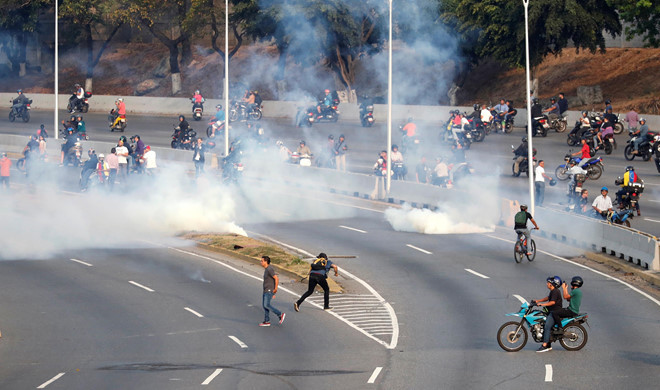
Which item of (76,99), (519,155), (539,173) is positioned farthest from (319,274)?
(76,99)

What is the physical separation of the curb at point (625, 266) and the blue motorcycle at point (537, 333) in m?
7.05

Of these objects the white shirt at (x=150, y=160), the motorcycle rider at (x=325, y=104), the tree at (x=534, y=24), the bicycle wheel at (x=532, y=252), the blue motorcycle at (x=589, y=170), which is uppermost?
the tree at (x=534, y=24)

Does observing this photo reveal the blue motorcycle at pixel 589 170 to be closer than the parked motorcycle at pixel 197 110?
Yes

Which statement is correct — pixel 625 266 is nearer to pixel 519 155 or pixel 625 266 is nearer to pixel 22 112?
pixel 519 155

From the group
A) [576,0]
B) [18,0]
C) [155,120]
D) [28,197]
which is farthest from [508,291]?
[18,0]

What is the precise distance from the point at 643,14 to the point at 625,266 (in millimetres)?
33527

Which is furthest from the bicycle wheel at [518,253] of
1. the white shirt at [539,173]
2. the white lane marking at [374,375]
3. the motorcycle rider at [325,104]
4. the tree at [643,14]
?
the tree at [643,14]

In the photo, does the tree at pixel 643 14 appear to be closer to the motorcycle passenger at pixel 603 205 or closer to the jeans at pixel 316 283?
the motorcycle passenger at pixel 603 205

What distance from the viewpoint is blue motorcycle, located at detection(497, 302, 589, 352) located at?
2136cm

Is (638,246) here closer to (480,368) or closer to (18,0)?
(480,368)

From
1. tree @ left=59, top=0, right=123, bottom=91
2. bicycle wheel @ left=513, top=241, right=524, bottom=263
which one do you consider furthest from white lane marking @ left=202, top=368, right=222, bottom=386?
tree @ left=59, top=0, right=123, bottom=91

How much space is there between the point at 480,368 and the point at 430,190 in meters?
19.6

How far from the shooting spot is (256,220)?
38750 millimetres

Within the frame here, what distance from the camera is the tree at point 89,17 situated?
77.1m
